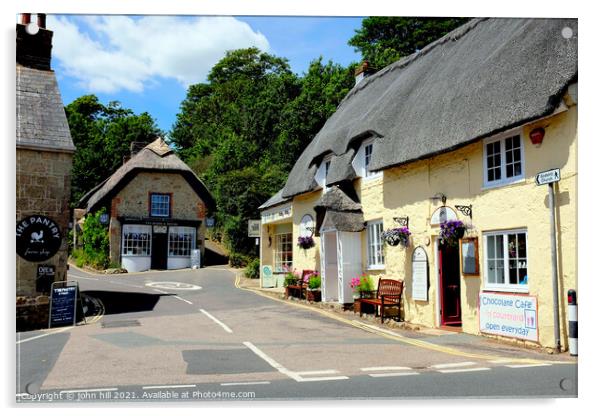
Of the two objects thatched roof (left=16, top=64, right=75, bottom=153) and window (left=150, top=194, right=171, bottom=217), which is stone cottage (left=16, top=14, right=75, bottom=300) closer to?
thatched roof (left=16, top=64, right=75, bottom=153)

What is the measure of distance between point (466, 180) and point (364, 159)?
13.3 ft

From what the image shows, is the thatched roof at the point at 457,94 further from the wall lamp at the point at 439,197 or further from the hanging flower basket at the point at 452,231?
the hanging flower basket at the point at 452,231

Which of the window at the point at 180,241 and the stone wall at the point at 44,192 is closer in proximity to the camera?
the stone wall at the point at 44,192

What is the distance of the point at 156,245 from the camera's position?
42.1 ft

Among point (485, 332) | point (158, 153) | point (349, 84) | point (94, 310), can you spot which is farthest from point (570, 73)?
point (349, 84)

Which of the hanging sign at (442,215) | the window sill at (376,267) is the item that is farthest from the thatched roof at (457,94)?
the window sill at (376,267)

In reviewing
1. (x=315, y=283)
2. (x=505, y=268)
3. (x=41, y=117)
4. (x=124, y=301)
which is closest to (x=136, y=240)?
(x=124, y=301)

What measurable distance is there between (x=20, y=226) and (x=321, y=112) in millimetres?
10375

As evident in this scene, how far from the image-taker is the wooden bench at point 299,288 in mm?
15259

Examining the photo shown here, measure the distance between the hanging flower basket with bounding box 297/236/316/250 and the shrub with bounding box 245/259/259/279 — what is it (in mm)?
2976

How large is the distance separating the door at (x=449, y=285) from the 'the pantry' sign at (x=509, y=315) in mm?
1437

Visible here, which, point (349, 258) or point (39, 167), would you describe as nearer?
point (39, 167)

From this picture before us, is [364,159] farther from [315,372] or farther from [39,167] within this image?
[315,372]

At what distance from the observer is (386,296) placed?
1151 cm
